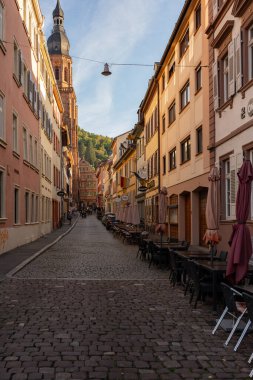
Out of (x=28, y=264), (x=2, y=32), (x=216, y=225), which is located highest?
(x=2, y=32)

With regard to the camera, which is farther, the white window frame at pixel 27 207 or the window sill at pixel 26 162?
the white window frame at pixel 27 207

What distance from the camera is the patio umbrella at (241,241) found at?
7.79 m

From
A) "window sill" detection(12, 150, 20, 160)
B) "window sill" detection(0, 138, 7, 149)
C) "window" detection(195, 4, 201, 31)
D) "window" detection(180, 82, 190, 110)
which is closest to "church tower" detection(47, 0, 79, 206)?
"window" detection(180, 82, 190, 110)

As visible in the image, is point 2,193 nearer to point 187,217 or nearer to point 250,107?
point 187,217

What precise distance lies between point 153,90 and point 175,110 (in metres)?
8.76

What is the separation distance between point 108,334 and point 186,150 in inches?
701

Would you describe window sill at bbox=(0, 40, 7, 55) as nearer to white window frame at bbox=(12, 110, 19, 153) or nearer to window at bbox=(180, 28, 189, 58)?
white window frame at bbox=(12, 110, 19, 153)

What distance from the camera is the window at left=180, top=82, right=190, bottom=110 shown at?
23375 millimetres

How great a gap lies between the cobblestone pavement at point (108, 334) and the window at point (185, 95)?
1333 centimetres

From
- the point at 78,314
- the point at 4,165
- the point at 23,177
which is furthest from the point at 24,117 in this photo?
the point at 78,314

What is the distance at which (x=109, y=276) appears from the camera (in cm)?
1320

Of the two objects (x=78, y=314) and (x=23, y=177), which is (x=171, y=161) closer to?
(x=23, y=177)

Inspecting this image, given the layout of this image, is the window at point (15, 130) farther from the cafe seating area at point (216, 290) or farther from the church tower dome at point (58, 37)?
the church tower dome at point (58, 37)

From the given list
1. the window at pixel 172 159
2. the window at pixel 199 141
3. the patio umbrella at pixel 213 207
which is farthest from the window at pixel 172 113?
the patio umbrella at pixel 213 207
